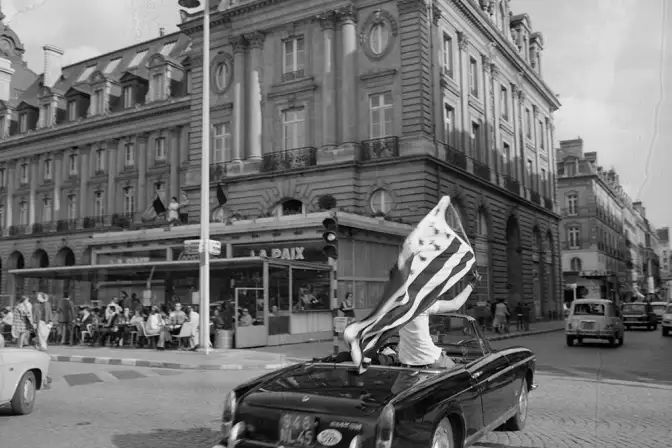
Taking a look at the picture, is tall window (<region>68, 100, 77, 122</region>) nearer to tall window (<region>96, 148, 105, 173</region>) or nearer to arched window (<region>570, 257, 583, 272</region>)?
tall window (<region>96, 148, 105, 173</region>)

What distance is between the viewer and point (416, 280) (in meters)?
5.96

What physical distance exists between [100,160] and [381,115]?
2878 cm

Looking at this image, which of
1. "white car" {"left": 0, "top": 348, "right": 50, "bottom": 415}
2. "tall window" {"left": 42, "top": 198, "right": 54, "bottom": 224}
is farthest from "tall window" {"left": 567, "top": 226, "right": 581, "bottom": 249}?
"white car" {"left": 0, "top": 348, "right": 50, "bottom": 415}

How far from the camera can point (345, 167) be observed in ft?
105

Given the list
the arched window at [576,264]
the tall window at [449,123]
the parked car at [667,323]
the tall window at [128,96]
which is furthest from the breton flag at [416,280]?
the arched window at [576,264]

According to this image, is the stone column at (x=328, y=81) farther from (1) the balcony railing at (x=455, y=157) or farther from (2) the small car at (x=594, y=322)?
(2) the small car at (x=594, y=322)

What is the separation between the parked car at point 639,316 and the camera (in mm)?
35125

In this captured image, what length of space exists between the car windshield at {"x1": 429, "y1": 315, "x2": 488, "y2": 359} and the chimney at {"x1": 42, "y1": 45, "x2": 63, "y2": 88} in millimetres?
59224

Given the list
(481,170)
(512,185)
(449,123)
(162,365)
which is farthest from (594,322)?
(512,185)

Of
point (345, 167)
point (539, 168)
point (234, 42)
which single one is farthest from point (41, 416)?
point (539, 168)

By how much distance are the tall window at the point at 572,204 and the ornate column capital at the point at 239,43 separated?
4653 centimetres

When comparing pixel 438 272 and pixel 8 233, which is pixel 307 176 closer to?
pixel 438 272

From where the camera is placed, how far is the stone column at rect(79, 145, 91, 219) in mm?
53125

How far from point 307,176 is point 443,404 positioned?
28.4m
